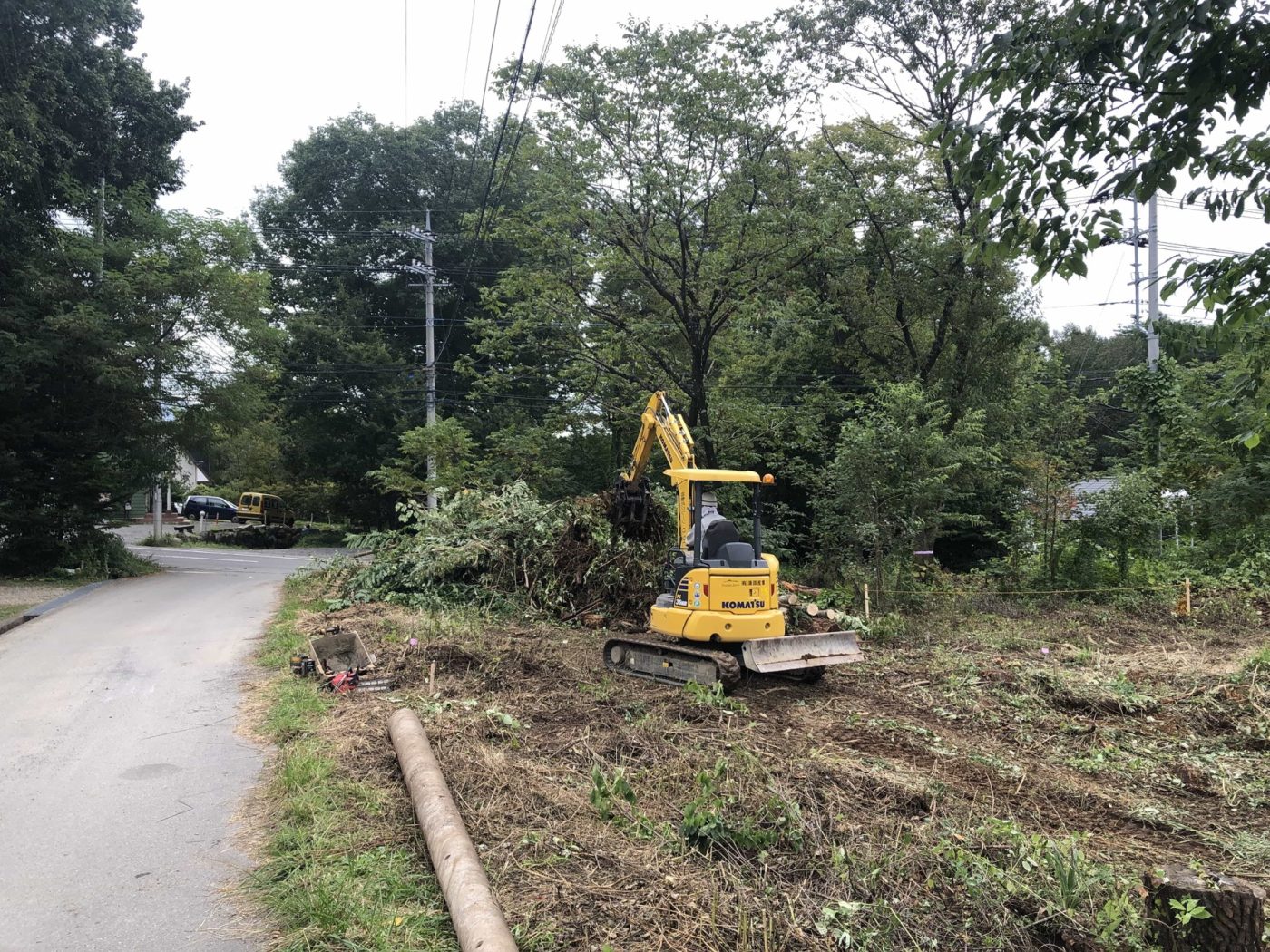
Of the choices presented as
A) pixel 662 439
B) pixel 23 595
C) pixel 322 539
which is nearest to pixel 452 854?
pixel 662 439

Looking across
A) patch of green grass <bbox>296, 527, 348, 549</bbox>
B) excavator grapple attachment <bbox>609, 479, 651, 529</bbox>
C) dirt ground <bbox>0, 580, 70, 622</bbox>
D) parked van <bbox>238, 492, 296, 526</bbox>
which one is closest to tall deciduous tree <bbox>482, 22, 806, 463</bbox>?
excavator grapple attachment <bbox>609, 479, 651, 529</bbox>

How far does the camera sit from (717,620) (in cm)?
887

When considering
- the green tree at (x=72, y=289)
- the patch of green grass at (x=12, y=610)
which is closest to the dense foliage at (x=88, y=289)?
the green tree at (x=72, y=289)

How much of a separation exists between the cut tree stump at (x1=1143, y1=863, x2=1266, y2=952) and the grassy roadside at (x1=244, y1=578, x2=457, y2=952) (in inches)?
117

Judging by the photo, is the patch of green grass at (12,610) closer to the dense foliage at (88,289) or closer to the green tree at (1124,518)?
the dense foliage at (88,289)

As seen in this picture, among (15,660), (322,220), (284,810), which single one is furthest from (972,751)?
(322,220)

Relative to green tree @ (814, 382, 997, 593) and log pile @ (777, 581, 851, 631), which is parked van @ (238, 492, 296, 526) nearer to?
green tree @ (814, 382, 997, 593)

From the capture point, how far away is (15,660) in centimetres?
995

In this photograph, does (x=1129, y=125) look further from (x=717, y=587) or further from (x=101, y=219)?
(x=101, y=219)

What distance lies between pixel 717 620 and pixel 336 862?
4993 mm

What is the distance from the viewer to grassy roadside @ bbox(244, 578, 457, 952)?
3869mm

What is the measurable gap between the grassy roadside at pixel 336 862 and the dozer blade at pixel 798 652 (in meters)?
3.82

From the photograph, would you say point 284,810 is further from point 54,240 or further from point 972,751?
point 54,240

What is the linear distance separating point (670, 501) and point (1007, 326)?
1060cm
